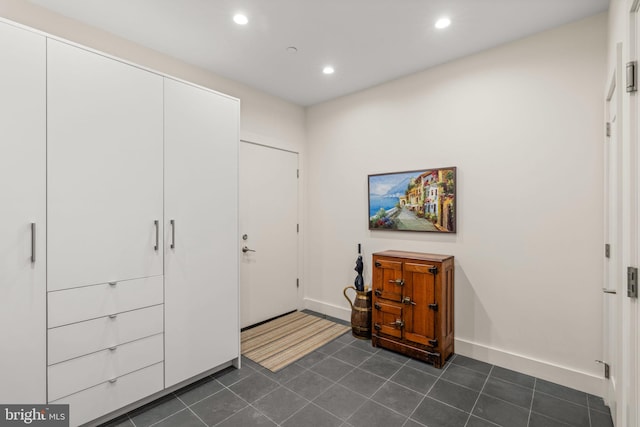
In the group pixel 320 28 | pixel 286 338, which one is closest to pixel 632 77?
pixel 320 28

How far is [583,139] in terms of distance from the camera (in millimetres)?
2270

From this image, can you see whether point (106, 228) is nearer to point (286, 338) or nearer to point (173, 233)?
point (173, 233)

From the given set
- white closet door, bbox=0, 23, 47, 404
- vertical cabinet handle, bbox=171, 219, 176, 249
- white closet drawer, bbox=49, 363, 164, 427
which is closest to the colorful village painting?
vertical cabinet handle, bbox=171, 219, 176, 249

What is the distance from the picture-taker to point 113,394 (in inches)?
76.5

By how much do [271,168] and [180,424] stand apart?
269 centimetres

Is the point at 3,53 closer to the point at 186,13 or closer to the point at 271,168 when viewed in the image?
the point at 186,13

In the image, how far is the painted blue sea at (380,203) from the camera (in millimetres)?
3309

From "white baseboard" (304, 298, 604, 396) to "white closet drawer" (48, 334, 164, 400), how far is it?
2.67 m

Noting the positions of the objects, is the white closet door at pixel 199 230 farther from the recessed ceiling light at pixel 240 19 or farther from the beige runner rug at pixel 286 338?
the recessed ceiling light at pixel 240 19

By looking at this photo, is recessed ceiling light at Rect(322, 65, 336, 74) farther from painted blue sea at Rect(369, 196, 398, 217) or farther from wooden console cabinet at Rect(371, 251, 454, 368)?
wooden console cabinet at Rect(371, 251, 454, 368)

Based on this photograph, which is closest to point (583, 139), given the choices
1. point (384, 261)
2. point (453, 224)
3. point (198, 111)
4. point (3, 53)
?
point (453, 224)

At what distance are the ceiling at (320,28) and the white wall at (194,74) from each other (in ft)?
0.24

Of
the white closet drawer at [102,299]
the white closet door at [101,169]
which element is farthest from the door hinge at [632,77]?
the white closet drawer at [102,299]

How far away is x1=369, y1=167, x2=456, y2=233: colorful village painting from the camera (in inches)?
114
